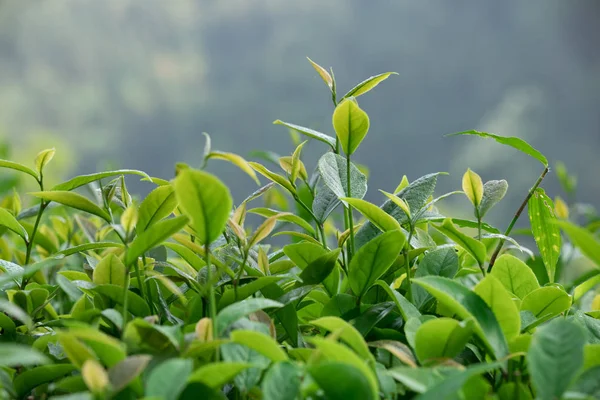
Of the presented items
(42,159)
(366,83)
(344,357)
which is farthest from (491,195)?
(42,159)

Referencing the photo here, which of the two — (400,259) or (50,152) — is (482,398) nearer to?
(400,259)

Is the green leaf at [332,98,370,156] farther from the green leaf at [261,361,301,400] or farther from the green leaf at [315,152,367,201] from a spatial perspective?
the green leaf at [261,361,301,400]

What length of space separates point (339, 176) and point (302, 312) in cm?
11

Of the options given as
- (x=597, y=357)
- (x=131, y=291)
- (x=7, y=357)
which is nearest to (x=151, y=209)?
(x=131, y=291)

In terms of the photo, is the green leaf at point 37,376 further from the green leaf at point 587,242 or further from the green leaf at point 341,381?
the green leaf at point 587,242

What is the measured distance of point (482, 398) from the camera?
0.92 ft

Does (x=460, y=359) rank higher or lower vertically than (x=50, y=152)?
lower

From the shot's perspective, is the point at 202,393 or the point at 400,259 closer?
the point at 202,393

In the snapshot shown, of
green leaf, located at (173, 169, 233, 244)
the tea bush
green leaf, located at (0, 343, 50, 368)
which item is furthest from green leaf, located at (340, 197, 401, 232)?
green leaf, located at (0, 343, 50, 368)

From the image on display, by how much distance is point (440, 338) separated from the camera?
31 cm

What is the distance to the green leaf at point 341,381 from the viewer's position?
25 centimetres

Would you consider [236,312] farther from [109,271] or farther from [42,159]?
[42,159]

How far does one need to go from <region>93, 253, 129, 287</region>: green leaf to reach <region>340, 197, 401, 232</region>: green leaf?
154mm

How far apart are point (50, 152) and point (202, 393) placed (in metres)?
0.26
